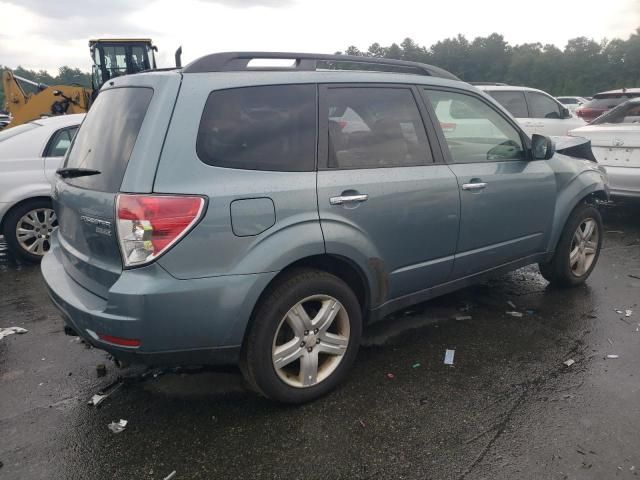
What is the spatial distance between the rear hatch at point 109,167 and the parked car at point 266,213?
0.01 m

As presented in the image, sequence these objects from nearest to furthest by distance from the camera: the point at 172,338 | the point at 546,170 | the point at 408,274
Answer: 1. the point at 172,338
2. the point at 408,274
3. the point at 546,170

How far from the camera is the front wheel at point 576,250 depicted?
4.45 m

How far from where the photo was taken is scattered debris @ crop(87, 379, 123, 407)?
2947 mm

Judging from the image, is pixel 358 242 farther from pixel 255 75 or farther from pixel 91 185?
pixel 91 185

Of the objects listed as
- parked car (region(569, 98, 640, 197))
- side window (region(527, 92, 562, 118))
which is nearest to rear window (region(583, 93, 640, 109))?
side window (region(527, 92, 562, 118))

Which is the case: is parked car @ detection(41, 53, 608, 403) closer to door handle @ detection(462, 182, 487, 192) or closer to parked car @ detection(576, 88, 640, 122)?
door handle @ detection(462, 182, 487, 192)

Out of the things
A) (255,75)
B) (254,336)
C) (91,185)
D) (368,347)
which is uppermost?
(255,75)

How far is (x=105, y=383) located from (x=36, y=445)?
604 mm

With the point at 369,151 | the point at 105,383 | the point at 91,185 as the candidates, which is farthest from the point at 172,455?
the point at 369,151

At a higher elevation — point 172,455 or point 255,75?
point 255,75

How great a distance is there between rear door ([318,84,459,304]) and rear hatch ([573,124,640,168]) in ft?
14.4

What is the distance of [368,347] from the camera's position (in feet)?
11.8

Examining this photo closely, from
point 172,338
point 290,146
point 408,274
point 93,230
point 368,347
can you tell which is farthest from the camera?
point 368,347

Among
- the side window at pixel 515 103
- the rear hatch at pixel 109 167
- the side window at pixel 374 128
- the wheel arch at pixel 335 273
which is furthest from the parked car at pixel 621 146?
the rear hatch at pixel 109 167
